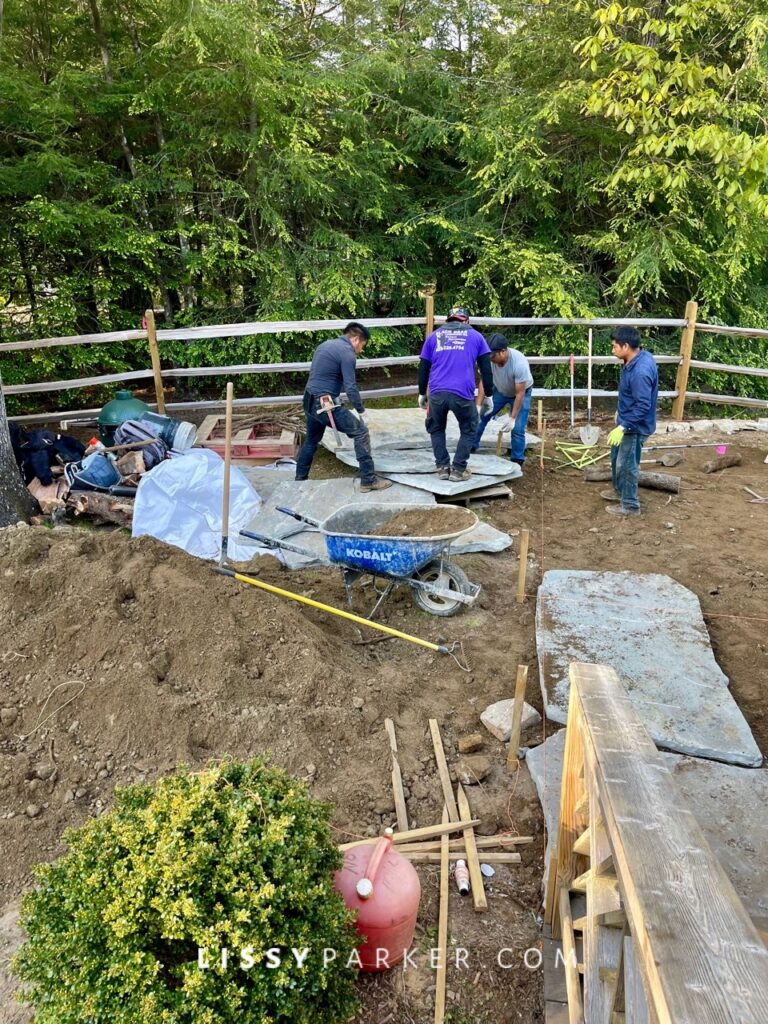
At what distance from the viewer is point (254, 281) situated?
9938mm

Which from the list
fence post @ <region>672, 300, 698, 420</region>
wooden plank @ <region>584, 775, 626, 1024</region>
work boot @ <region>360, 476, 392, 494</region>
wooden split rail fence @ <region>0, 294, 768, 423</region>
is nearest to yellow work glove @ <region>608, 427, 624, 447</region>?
work boot @ <region>360, 476, 392, 494</region>

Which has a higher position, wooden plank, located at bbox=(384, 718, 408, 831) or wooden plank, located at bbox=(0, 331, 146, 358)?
wooden plank, located at bbox=(0, 331, 146, 358)

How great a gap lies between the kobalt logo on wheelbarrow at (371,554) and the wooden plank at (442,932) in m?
1.70

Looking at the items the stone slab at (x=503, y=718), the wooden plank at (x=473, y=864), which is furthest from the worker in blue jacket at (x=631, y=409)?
the wooden plank at (x=473, y=864)

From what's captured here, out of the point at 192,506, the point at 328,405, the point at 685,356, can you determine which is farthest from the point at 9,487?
the point at 685,356

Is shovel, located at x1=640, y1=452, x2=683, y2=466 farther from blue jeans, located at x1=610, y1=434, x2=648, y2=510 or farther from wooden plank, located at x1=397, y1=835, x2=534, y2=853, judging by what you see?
wooden plank, located at x1=397, y1=835, x2=534, y2=853

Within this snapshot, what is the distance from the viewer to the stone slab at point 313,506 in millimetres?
5141

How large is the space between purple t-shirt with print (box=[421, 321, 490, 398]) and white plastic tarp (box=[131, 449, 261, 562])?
2.00 metres

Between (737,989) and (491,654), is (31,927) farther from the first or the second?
(491,654)

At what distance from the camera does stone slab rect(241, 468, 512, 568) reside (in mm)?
Answer: 5141

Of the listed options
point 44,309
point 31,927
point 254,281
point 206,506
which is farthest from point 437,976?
point 254,281

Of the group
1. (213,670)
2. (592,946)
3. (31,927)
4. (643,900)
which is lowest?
(213,670)

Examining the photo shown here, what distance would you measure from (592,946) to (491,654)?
2516 mm

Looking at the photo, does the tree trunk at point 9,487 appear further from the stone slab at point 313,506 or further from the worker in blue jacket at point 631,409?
the worker in blue jacket at point 631,409
